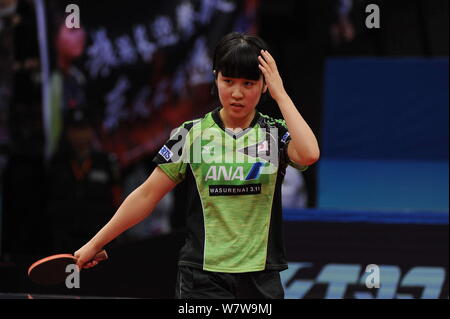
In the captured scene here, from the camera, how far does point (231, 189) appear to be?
3.34 meters

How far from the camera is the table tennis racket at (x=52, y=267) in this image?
11.3 ft

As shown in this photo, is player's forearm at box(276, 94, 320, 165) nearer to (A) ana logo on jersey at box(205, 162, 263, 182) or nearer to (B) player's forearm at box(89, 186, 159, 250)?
(A) ana logo on jersey at box(205, 162, 263, 182)

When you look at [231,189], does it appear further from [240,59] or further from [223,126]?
[240,59]

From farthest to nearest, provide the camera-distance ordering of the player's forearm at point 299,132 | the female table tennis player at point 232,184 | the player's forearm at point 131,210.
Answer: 1. the player's forearm at point 131,210
2. the female table tennis player at point 232,184
3. the player's forearm at point 299,132

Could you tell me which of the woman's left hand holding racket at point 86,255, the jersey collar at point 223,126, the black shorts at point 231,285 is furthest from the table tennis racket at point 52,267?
the jersey collar at point 223,126

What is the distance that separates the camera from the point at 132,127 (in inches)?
313

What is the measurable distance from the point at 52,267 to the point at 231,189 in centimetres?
75

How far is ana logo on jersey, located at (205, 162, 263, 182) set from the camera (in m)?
3.35

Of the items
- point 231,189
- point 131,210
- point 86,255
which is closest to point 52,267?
point 86,255

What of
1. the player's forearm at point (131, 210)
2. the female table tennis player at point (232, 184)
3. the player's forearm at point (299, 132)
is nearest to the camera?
the player's forearm at point (299, 132)

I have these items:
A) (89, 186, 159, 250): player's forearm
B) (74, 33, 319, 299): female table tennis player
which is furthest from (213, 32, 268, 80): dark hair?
(89, 186, 159, 250): player's forearm

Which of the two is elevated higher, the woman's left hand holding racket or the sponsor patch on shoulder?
the sponsor patch on shoulder

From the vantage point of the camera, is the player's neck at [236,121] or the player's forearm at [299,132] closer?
the player's forearm at [299,132]

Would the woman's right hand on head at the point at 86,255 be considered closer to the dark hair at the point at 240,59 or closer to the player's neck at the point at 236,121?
the player's neck at the point at 236,121
